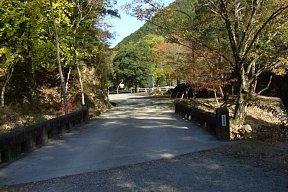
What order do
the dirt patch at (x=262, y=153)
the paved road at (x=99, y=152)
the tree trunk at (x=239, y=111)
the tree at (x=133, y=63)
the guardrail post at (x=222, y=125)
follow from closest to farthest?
the dirt patch at (x=262, y=153)
the paved road at (x=99, y=152)
the guardrail post at (x=222, y=125)
the tree trunk at (x=239, y=111)
the tree at (x=133, y=63)

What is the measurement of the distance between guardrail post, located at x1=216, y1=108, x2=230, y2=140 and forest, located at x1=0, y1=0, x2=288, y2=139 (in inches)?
193

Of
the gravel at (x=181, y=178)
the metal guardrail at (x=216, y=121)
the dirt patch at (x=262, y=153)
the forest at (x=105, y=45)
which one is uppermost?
the forest at (x=105, y=45)

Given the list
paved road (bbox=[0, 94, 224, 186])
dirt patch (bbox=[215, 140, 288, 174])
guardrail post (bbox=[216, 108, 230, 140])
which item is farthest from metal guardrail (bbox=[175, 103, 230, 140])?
dirt patch (bbox=[215, 140, 288, 174])

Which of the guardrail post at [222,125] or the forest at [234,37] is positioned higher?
the forest at [234,37]

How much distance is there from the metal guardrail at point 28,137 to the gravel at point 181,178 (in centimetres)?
239

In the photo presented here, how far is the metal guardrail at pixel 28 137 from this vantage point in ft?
28.8

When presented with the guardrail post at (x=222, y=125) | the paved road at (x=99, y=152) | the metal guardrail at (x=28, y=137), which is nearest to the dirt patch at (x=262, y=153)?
the paved road at (x=99, y=152)

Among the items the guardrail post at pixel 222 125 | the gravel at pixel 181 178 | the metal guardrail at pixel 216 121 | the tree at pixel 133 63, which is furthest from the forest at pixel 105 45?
the tree at pixel 133 63

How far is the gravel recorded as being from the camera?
597 cm

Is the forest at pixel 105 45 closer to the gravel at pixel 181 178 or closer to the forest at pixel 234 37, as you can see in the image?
the forest at pixel 234 37

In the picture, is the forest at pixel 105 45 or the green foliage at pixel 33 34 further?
the green foliage at pixel 33 34

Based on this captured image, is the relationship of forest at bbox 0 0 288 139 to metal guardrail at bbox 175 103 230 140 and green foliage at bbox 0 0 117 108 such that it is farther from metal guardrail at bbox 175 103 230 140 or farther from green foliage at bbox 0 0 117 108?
metal guardrail at bbox 175 103 230 140

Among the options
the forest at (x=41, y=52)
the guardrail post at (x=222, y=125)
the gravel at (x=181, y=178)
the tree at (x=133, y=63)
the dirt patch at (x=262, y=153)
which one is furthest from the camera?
the tree at (x=133, y=63)

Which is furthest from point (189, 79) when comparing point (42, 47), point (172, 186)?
point (172, 186)
